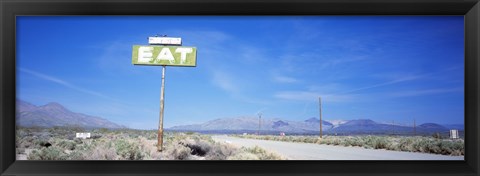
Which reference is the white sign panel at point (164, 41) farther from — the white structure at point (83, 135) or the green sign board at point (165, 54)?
the white structure at point (83, 135)

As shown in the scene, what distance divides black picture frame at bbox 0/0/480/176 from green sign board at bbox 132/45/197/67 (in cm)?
24

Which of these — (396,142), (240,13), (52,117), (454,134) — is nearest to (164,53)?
(240,13)

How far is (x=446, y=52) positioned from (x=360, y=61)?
556mm

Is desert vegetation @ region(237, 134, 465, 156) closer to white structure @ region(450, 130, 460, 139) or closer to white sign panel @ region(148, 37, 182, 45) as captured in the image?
white structure @ region(450, 130, 460, 139)

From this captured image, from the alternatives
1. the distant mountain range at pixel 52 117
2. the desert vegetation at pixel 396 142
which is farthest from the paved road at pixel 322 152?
the distant mountain range at pixel 52 117

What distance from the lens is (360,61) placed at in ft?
9.41

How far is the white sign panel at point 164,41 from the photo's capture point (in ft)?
9.17

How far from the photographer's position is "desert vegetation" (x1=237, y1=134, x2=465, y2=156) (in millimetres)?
2746

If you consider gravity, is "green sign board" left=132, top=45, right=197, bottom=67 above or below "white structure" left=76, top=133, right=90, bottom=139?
above

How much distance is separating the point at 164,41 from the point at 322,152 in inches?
48.6

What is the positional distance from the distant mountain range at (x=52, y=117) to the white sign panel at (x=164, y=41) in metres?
0.59

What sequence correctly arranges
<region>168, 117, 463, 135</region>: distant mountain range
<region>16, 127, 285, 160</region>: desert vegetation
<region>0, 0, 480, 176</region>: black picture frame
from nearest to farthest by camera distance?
<region>0, 0, 480, 176</region>: black picture frame, <region>16, 127, 285, 160</region>: desert vegetation, <region>168, 117, 463, 135</region>: distant mountain range

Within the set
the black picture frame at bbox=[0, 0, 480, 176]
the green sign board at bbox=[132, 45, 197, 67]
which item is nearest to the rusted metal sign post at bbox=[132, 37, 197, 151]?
the green sign board at bbox=[132, 45, 197, 67]

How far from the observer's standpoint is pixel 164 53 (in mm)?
2809
